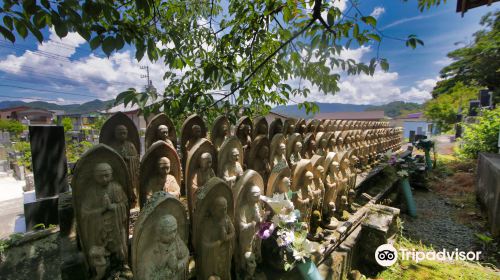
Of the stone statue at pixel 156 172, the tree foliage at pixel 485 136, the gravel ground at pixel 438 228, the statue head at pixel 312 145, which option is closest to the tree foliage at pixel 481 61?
the tree foliage at pixel 485 136

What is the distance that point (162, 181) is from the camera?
2514 mm

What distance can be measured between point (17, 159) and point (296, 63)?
1769 centimetres

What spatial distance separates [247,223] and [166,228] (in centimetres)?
86

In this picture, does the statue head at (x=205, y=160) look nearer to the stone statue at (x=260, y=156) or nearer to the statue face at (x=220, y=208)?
the statue face at (x=220, y=208)

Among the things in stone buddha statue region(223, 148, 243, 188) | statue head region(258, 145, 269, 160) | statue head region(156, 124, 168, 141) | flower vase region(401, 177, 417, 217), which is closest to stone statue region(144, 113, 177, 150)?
statue head region(156, 124, 168, 141)

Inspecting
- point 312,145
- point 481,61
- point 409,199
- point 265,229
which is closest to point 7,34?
point 265,229

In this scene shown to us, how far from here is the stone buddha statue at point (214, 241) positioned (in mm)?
1857

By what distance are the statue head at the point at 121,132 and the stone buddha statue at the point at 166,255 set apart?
5.96 ft

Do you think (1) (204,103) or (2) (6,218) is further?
(2) (6,218)

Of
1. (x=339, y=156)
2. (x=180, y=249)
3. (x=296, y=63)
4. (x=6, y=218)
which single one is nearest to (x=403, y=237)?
(x=339, y=156)

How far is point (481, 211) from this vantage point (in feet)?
19.9

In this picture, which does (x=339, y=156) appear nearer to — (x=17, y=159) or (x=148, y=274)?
(x=148, y=274)

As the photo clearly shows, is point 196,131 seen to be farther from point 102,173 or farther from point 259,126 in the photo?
point 102,173

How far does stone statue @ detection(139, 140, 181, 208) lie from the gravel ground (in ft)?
16.8
